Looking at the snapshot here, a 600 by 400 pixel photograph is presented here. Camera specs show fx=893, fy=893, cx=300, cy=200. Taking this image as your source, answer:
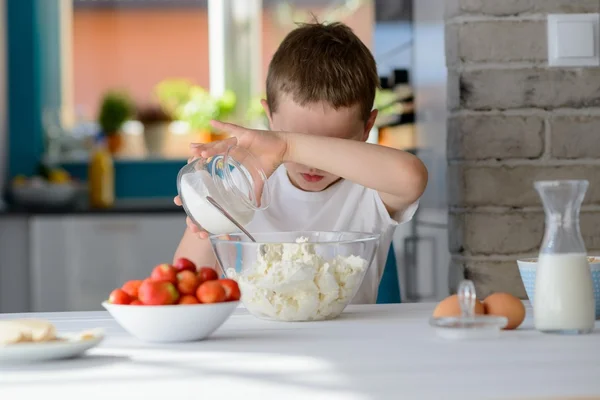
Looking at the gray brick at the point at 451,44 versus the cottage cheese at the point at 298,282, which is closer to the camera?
the cottage cheese at the point at 298,282

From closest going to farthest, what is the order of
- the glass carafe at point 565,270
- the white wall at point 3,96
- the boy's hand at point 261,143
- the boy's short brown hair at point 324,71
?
1. the glass carafe at point 565,270
2. the boy's hand at point 261,143
3. the boy's short brown hair at point 324,71
4. the white wall at point 3,96

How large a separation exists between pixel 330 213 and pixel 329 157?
302 mm

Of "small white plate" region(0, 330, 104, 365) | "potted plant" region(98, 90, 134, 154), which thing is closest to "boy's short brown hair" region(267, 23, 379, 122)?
"small white plate" region(0, 330, 104, 365)

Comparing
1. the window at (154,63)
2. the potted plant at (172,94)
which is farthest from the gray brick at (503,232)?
the potted plant at (172,94)

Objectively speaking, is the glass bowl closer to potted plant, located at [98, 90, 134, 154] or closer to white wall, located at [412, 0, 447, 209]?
white wall, located at [412, 0, 447, 209]

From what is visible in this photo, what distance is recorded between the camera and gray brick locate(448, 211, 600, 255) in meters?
1.66

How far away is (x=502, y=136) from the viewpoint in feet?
5.41

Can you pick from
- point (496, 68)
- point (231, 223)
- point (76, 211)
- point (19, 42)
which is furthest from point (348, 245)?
point (19, 42)

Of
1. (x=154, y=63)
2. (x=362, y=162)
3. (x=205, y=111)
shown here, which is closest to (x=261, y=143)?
(x=362, y=162)

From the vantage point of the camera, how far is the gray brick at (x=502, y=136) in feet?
5.40

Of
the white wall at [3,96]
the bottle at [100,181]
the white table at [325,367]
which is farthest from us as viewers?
the white wall at [3,96]

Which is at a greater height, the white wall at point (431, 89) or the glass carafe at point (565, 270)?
the white wall at point (431, 89)

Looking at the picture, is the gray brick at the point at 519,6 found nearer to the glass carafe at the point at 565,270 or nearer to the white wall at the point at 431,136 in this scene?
the white wall at the point at 431,136

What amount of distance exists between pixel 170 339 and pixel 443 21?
0.97 m
